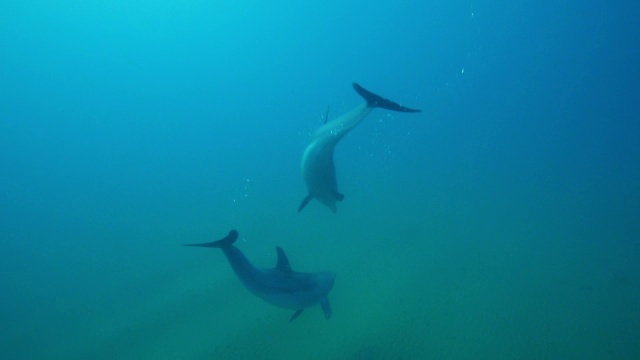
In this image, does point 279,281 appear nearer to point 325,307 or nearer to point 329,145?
point 325,307

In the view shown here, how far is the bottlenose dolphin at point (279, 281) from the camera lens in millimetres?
5914

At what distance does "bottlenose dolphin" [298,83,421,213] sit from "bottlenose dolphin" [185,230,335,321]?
1171mm

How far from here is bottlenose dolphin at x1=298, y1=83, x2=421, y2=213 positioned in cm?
556

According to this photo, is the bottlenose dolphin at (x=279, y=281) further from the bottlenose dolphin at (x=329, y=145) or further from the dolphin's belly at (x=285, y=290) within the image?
the bottlenose dolphin at (x=329, y=145)

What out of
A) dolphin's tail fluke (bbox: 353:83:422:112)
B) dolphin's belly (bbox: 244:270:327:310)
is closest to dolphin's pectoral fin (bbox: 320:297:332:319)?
dolphin's belly (bbox: 244:270:327:310)

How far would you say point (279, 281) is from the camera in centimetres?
629

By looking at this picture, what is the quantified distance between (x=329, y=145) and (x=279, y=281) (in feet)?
7.28

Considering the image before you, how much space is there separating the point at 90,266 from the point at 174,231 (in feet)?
10.9

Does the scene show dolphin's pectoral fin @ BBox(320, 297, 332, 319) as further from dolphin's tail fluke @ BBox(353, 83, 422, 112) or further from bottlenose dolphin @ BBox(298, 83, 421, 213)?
dolphin's tail fluke @ BBox(353, 83, 422, 112)

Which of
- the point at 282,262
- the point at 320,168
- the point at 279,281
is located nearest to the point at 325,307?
the point at 279,281

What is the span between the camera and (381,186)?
20.5 meters

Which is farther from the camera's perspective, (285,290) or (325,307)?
(325,307)

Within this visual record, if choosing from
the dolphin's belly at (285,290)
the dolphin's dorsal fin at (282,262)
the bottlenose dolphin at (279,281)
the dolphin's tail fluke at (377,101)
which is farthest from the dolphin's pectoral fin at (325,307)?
the dolphin's tail fluke at (377,101)

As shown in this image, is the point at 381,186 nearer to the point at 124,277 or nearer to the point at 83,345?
the point at 124,277
